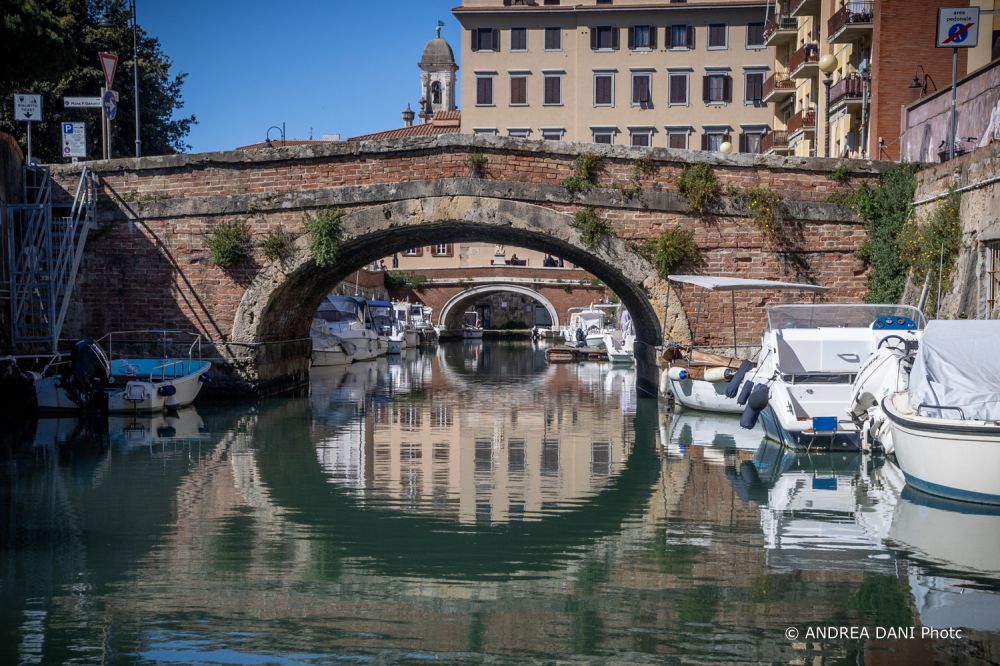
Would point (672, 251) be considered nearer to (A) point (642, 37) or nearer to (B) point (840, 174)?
(B) point (840, 174)

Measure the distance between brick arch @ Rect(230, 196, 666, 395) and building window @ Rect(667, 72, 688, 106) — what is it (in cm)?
2615

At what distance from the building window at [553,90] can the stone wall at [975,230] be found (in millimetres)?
30717

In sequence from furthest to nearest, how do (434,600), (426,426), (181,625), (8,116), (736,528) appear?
(8,116) < (426,426) < (736,528) < (434,600) < (181,625)

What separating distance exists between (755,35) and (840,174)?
29.8 m

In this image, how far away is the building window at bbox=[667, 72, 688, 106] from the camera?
143 feet

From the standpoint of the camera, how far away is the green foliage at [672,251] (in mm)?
15992

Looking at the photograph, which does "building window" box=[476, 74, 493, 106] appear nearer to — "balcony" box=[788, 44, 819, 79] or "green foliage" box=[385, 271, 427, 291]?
"green foliage" box=[385, 271, 427, 291]

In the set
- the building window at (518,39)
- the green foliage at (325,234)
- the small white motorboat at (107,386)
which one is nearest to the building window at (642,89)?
the building window at (518,39)

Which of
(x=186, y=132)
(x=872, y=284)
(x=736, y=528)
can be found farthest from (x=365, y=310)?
(x=736, y=528)

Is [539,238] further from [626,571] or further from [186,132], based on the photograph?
[186,132]

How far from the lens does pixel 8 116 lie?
25.5 metres

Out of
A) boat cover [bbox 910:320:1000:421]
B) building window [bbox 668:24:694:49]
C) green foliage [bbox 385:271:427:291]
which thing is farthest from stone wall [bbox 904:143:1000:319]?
green foliage [bbox 385:271:427:291]

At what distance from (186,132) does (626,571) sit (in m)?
29.4

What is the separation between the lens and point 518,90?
44.3 metres
